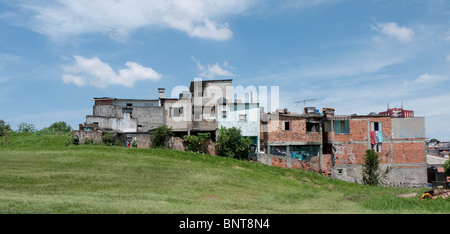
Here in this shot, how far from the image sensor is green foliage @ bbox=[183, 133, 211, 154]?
148 feet

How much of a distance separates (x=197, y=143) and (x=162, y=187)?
19434 mm

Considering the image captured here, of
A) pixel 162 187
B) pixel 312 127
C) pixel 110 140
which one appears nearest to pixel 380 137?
pixel 312 127

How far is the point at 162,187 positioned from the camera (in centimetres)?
2608

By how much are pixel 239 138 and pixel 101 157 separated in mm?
16743

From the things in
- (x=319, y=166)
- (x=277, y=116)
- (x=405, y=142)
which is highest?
(x=277, y=116)

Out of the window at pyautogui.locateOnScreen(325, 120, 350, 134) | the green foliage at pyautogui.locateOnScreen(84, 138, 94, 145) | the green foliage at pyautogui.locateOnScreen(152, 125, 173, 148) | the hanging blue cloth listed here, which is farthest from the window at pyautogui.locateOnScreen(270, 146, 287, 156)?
the green foliage at pyautogui.locateOnScreen(84, 138, 94, 145)

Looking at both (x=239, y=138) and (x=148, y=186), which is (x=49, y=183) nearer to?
(x=148, y=186)

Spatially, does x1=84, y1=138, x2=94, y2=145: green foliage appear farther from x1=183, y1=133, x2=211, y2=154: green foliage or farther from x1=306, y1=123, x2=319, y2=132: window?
x1=306, y1=123, x2=319, y2=132: window

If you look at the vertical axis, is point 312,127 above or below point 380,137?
above

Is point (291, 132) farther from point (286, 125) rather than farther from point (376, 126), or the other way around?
point (376, 126)

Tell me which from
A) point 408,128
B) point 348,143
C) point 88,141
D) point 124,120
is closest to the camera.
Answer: point 88,141

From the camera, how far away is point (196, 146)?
45.4 meters

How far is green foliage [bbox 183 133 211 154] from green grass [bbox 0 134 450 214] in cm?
353
